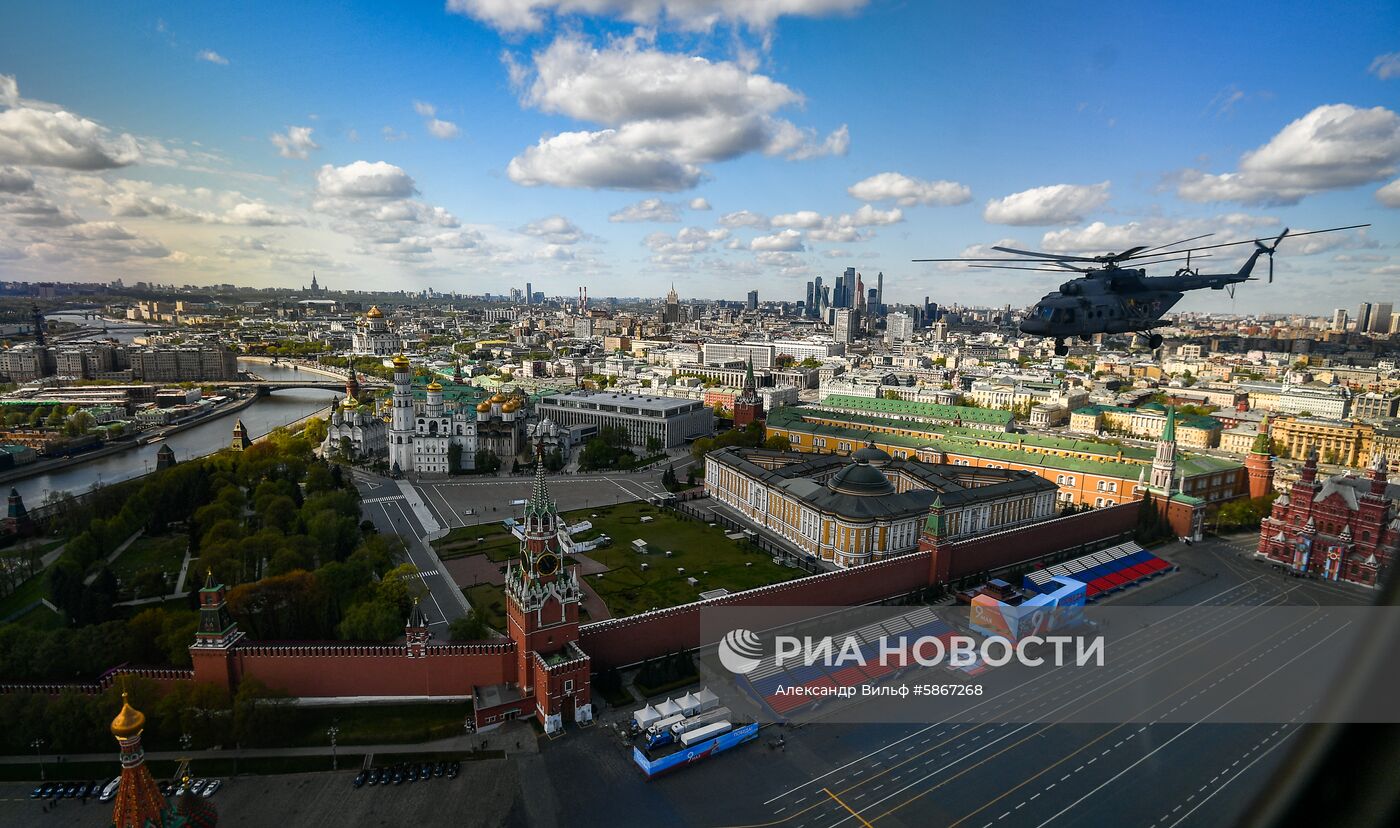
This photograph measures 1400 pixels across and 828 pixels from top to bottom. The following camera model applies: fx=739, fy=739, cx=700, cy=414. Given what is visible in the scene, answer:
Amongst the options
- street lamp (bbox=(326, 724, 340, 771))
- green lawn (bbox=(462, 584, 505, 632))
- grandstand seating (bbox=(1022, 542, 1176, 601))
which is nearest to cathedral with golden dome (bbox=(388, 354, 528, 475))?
green lawn (bbox=(462, 584, 505, 632))

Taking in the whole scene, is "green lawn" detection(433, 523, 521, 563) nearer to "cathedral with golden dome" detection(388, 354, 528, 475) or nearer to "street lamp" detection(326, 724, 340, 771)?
"street lamp" detection(326, 724, 340, 771)

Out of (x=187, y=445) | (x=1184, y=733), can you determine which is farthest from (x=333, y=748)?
(x=187, y=445)

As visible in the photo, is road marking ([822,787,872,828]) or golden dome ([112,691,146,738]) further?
road marking ([822,787,872,828])

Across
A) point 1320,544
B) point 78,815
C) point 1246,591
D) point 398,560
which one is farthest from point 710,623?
point 1320,544

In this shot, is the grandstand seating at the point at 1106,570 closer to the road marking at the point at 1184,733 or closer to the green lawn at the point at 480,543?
the road marking at the point at 1184,733

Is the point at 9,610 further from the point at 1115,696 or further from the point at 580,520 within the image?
the point at 1115,696

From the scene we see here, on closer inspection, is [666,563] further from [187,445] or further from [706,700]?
[187,445]
